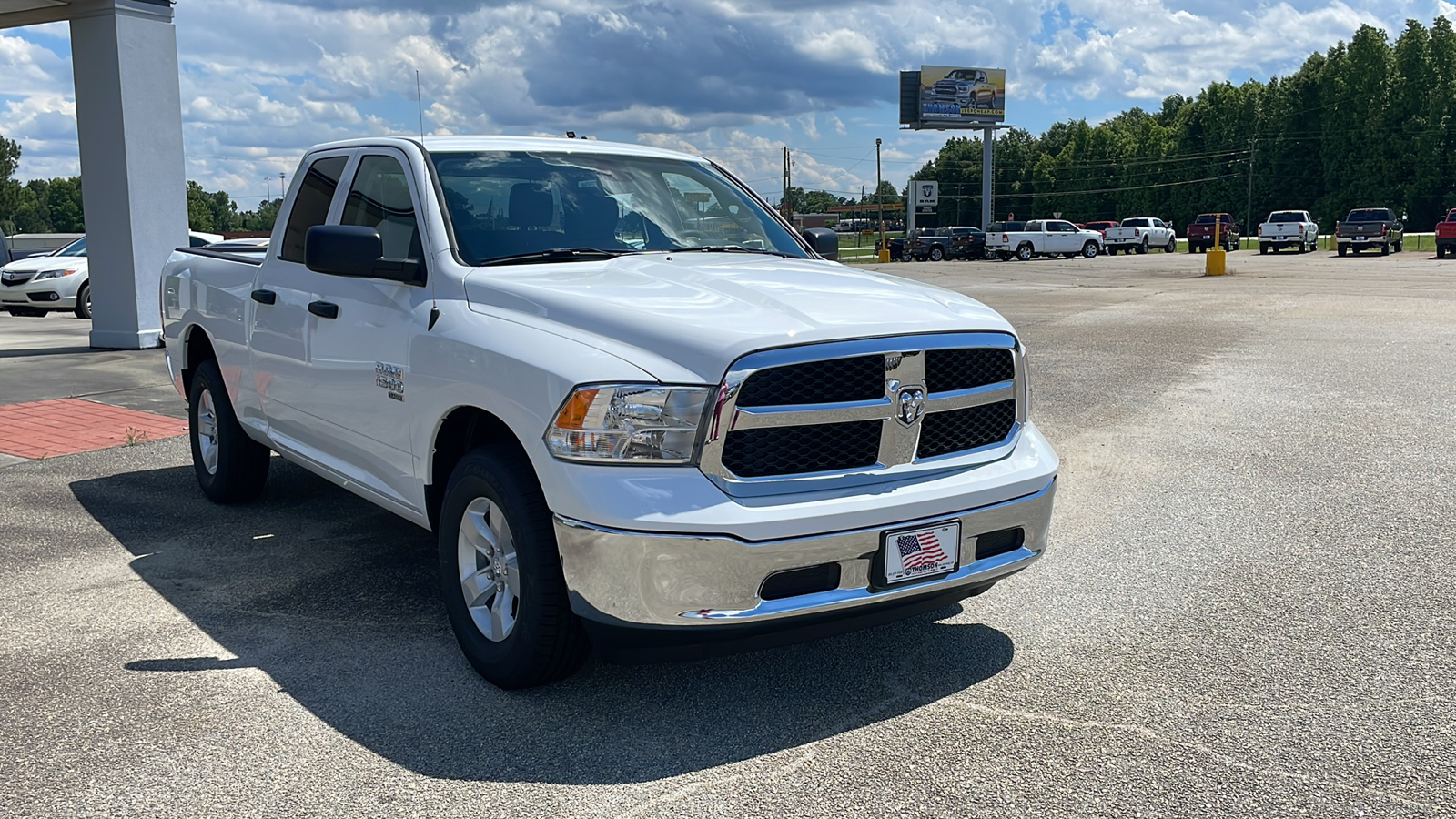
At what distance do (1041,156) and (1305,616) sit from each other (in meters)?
147

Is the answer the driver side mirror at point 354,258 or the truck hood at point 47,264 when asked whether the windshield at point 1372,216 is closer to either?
the truck hood at point 47,264

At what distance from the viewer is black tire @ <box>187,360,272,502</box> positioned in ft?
21.0

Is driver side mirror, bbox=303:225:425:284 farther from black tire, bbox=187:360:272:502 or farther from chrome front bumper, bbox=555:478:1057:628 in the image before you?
black tire, bbox=187:360:272:502

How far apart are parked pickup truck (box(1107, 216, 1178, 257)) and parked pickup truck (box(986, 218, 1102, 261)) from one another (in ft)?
12.1

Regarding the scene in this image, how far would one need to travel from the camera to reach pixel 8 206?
115 metres

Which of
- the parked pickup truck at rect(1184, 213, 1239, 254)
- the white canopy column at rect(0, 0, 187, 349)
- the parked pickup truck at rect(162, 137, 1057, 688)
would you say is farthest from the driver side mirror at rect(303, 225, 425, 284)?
the parked pickup truck at rect(1184, 213, 1239, 254)

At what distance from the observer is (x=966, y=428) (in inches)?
157

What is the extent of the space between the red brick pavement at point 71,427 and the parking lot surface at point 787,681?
939 mm

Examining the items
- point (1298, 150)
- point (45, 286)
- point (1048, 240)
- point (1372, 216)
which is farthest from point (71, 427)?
Answer: point (1298, 150)

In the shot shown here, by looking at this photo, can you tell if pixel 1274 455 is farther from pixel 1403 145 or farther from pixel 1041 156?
pixel 1041 156

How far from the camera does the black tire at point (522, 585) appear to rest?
3.67 meters

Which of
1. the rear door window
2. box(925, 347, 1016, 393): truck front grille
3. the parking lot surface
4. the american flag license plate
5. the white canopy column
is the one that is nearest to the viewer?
the parking lot surface

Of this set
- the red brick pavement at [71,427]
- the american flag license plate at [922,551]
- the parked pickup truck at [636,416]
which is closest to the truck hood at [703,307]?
the parked pickup truck at [636,416]

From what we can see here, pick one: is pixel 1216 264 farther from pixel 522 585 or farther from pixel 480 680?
pixel 522 585
